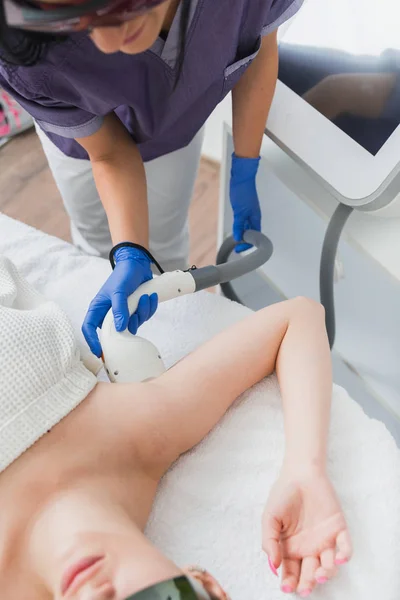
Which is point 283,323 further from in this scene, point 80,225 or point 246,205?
point 80,225

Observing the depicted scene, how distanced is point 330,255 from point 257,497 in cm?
50

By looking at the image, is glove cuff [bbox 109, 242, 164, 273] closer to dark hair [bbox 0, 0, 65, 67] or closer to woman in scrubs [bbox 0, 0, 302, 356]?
woman in scrubs [bbox 0, 0, 302, 356]

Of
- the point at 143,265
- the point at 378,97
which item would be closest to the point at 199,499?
the point at 143,265

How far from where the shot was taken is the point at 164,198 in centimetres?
146

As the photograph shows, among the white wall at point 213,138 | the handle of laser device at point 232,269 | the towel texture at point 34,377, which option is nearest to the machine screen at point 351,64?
the handle of laser device at point 232,269

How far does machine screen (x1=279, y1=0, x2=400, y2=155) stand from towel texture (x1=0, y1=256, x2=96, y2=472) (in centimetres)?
63

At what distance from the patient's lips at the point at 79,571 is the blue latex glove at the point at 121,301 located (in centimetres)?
36

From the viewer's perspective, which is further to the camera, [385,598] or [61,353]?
[61,353]

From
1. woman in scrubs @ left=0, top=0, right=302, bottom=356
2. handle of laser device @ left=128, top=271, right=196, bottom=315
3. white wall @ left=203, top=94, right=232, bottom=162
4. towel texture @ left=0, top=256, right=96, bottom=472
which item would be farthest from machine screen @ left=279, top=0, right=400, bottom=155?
white wall @ left=203, top=94, right=232, bottom=162

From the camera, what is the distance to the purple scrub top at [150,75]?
0.94 meters

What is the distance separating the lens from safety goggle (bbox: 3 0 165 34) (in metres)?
0.60

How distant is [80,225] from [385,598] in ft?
3.53

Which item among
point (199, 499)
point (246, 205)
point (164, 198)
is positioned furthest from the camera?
point (164, 198)

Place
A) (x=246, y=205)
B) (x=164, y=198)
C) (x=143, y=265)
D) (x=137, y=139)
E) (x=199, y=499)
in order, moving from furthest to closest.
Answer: (x=164, y=198)
(x=246, y=205)
(x=137, y=139)
(x=143, y=265)
(x=199, y=499)
